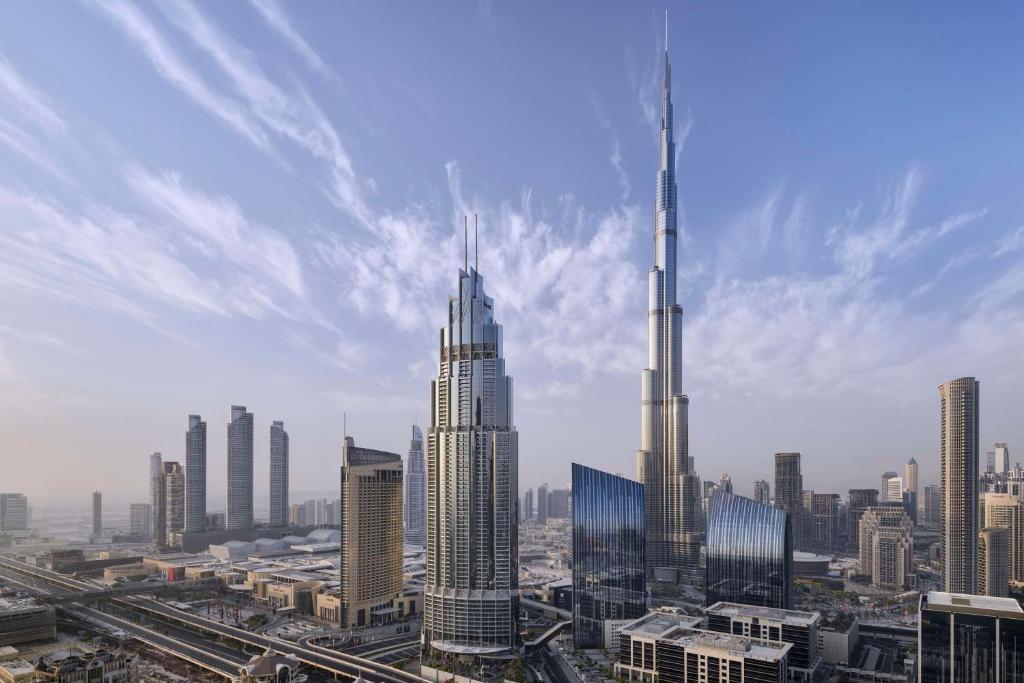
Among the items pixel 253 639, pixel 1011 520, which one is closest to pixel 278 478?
pixel 253 639

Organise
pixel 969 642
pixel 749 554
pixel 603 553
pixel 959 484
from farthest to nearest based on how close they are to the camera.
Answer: pixel 959 484
pixel 749 554
pixel 603 553
pixel 969 642

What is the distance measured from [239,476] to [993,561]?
59971mm

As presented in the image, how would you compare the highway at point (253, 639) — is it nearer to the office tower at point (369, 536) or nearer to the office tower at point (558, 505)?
the office tower at point (369, 536)

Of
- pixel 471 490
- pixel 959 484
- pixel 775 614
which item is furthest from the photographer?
pixel 959 484

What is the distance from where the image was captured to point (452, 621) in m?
29.2

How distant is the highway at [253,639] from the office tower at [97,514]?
11.9 feet

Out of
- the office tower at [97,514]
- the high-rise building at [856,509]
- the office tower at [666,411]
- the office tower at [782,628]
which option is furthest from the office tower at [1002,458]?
the office tower at [97,514]

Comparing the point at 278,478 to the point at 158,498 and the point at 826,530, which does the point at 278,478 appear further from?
the point at 826,530

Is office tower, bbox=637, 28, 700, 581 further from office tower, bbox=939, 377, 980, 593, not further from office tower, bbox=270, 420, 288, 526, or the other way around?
office tower, bbox=270, 420, 288, 526

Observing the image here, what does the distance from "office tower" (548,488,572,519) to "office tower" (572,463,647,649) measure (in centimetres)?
6506

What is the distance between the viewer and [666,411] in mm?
58500

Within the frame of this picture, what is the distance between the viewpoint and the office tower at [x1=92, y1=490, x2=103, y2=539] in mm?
34656

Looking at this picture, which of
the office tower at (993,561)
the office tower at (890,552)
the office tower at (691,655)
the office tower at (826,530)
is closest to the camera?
the office tower at (691,655)

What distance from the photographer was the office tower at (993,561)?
38.8 m
